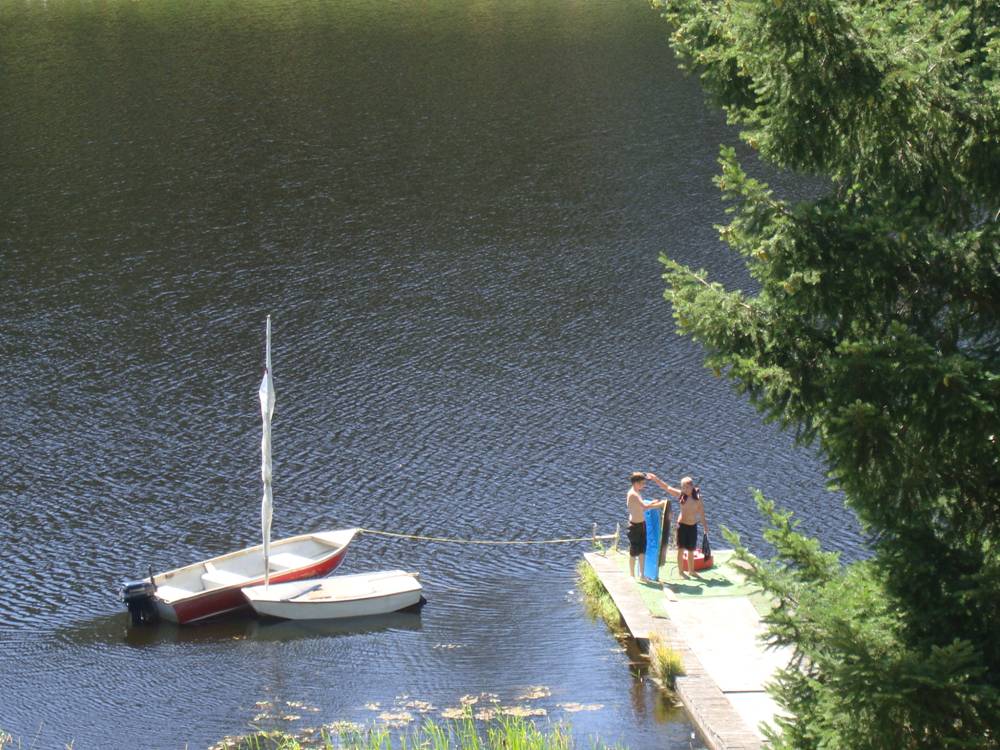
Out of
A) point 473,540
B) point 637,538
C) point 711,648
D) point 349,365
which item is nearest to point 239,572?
point 473,540

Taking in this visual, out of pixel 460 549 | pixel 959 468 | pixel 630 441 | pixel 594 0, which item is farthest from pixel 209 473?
pixel 594 0

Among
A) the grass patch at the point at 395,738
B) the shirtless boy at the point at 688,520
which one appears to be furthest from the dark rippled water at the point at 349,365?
the shirtless boy at the point at 688,520

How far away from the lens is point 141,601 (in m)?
17.8

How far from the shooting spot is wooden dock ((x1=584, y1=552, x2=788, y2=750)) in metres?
14.0

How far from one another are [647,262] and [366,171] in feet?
→ 34.5

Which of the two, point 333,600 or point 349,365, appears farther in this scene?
point 349,365

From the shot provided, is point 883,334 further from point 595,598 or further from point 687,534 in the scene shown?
point 595,598

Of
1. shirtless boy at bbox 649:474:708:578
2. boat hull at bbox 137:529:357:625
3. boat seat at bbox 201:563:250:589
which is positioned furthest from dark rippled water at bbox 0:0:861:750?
shirtless boy at bbox 649:474:708:578

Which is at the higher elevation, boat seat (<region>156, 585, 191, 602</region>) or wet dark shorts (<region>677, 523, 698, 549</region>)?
wet dark shorts (<region>677, 523, 698, 549</region>)

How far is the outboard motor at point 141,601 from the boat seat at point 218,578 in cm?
81

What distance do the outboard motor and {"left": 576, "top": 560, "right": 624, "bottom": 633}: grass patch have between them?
5.72 metres

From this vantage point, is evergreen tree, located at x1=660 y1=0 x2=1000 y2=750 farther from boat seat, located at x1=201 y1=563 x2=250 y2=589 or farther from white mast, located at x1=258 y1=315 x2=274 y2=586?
boat seat, located at x1=201 y1=563 x2=250 y2=589

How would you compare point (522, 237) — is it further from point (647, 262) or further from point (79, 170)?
point (79, 170)

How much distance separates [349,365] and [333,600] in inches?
367
